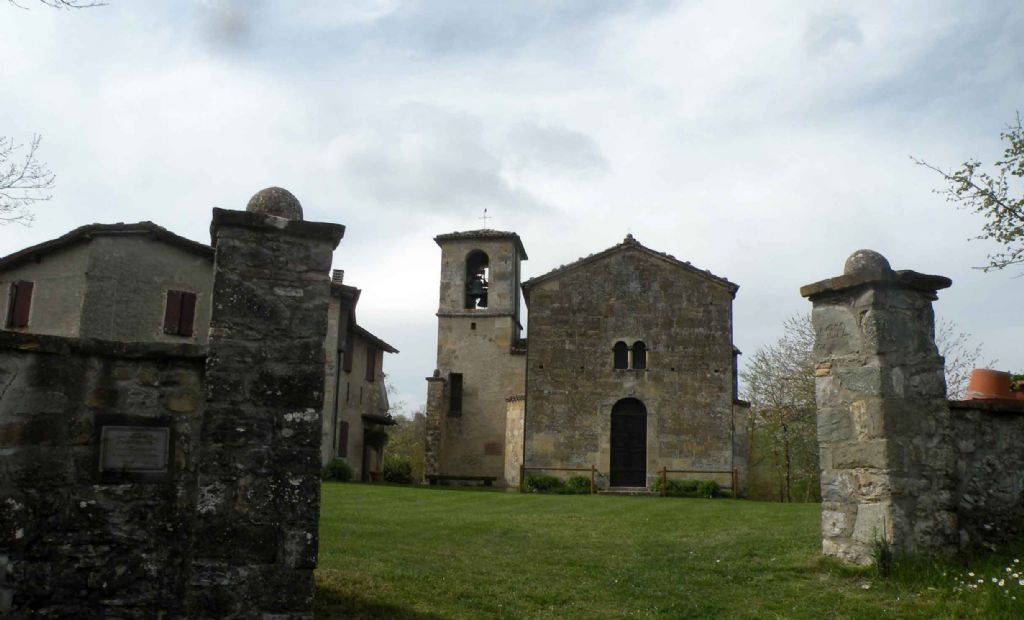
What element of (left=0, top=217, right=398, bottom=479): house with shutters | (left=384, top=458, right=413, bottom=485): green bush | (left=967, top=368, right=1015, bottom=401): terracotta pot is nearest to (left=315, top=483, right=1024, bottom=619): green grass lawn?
(left=967, top=368, right=1015, bottom=401): terracotta pot

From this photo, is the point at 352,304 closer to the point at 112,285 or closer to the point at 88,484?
the point at 112,285

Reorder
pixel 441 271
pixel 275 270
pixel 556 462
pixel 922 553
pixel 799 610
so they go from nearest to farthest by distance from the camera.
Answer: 1. pixel 275 270
2. pixel 799 610
3. pixel 922 553
4. pixel 556 462
5. pixel 441 271

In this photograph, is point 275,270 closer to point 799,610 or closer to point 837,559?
point 799,610

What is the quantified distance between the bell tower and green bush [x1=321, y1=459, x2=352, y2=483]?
4341mm

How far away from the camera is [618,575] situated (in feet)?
31.7

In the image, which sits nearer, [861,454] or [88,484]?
[88,484]

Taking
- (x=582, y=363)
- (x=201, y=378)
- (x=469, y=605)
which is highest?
(x=582, y=363)

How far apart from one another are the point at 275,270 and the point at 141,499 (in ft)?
6.10

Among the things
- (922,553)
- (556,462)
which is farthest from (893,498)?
(556,462)

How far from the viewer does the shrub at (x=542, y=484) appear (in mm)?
27391

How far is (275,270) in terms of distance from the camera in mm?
6484

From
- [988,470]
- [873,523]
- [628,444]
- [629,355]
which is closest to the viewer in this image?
[873,523]

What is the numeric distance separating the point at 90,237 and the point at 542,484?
604 inches

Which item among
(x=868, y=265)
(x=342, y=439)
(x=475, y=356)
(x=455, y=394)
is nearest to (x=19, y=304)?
(x=342, y=439)
